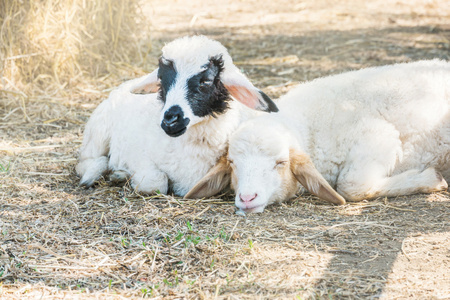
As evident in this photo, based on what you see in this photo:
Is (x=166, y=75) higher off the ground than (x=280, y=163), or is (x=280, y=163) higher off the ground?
(x=166, y=75)

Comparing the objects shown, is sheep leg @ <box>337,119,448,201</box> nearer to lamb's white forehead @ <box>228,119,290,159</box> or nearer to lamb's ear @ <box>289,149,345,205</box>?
lamb's ear @ <box>289,149,345,205</box>

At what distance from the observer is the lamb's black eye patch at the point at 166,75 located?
15.2ft

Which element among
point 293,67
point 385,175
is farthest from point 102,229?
point 293,67

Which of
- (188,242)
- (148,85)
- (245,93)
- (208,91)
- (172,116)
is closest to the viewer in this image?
(188,242)

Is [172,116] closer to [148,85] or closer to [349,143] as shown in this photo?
[148,85]

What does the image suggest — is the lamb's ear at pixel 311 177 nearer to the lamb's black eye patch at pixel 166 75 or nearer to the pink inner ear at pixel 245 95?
the pink inner ear at pixel 245 95

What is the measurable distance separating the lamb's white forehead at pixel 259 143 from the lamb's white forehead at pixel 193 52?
59cm

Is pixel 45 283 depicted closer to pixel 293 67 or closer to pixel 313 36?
pixel 293 67

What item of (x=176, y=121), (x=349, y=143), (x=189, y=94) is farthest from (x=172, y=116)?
(x=349, y=143)

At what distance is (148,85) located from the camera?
5.02 metres

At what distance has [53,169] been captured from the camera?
565cm

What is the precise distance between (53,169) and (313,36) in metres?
6.42

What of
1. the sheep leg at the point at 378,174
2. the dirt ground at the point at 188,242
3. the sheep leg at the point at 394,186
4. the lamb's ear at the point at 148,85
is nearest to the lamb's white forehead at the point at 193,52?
the lamb's ear at the point at 148,85

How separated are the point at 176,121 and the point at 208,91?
413 millimetres
